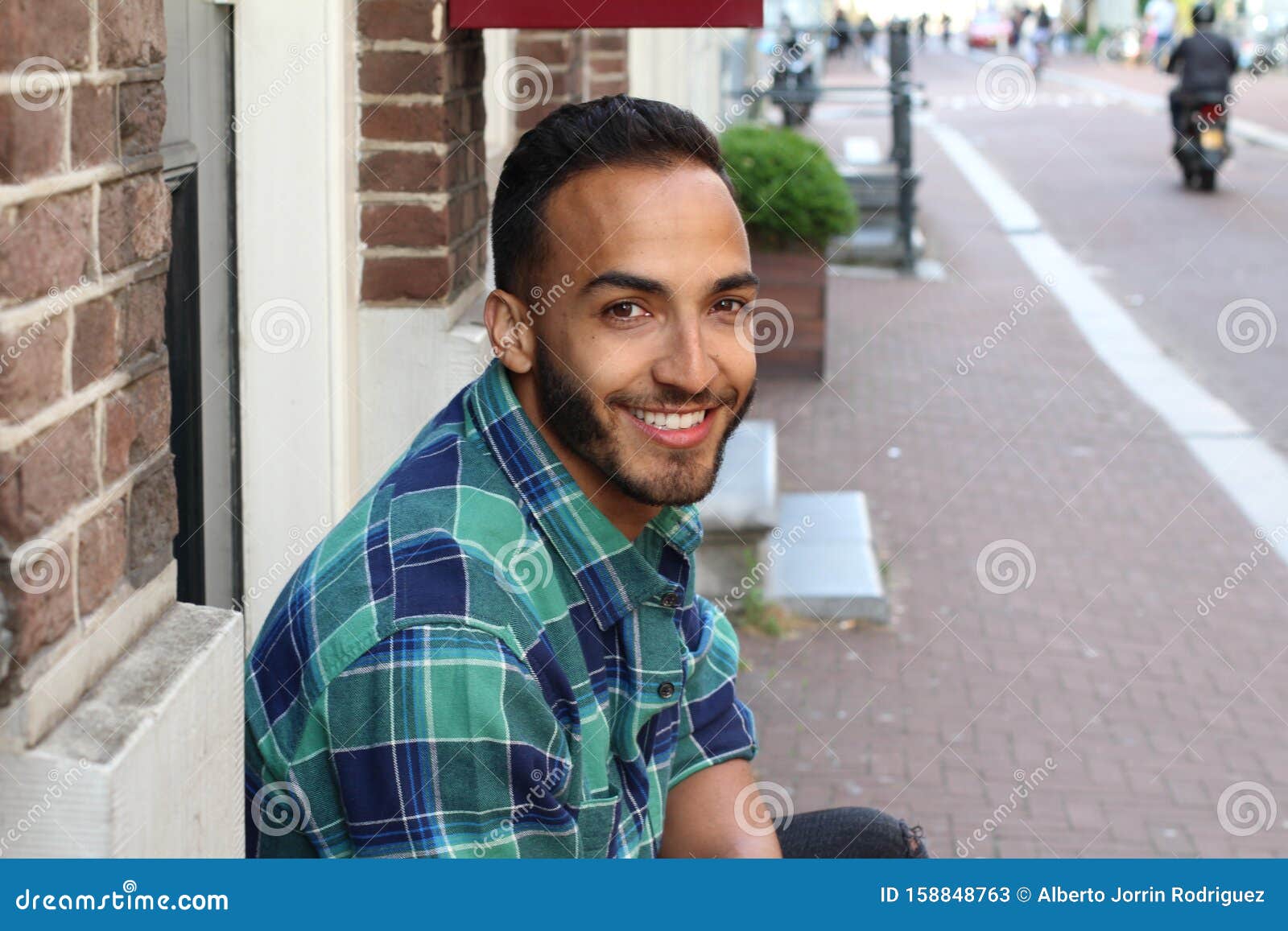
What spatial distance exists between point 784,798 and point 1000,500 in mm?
3159

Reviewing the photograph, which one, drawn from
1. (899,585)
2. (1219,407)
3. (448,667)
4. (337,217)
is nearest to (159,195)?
(448,667)

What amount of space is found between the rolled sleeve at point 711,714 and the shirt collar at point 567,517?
1.15 ft

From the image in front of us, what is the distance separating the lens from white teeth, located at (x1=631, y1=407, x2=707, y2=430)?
2.12m

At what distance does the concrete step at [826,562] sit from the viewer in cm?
582

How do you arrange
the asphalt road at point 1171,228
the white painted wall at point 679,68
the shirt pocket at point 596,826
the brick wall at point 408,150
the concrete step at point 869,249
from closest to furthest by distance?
the shirt pocket at point 596,826, the brick wall at point 408,150, the white painted wall at point 679,68, the asphalt road at point 1171,228, the concrete step at point 869,249

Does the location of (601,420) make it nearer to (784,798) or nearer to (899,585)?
(784,798)

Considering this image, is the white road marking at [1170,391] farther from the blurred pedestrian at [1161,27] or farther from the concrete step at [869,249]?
the blurred pedestrian at [1161,27]

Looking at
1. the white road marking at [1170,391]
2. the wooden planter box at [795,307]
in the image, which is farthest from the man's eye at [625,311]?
the wooden planter box at [795,307]

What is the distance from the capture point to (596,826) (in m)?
1.97

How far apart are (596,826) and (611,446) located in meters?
0.47

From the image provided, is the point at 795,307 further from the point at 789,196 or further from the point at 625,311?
the point at 625,311

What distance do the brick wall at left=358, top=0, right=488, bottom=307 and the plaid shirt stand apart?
4.92 feet

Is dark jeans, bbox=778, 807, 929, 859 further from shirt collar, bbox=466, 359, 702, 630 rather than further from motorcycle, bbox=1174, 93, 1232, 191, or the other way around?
motorcycle, bbox=1174, 93, 1232, 191

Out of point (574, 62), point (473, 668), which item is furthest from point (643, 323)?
point (574, 62)
